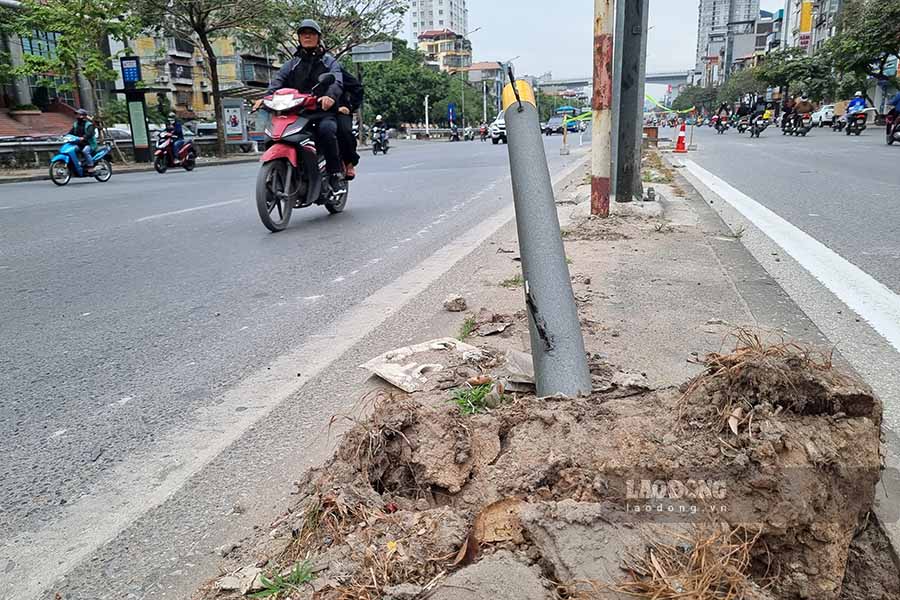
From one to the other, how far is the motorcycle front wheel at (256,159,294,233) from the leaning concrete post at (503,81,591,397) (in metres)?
4.23

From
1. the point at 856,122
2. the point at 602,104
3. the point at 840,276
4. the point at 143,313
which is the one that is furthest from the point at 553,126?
the point at 143,313

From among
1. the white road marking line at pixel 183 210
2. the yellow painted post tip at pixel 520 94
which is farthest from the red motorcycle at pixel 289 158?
the yellow painted post tip at pixel 520 94

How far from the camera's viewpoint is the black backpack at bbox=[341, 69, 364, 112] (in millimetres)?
7094

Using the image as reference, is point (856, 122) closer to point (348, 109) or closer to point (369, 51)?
point (369, 51)

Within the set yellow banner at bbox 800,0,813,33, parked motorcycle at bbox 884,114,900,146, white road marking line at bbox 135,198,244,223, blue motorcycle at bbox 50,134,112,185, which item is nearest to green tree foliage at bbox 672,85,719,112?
yellow banner at bbox 800,0,813,33

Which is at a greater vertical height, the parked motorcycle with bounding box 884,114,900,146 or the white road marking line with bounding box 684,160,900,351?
the parked motorcycle with bounding box 884,114,900,146

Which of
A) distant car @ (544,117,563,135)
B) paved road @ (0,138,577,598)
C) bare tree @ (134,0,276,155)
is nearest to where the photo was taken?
paved road @ (0,138,577,598)

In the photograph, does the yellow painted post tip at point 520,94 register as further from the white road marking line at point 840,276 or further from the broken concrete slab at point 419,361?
the white road marking line at point 840,276

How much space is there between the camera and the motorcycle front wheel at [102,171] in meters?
15.2

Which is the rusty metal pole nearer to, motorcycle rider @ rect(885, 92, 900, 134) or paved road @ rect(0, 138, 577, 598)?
paved road @ rect(0, 138, 577, 598)

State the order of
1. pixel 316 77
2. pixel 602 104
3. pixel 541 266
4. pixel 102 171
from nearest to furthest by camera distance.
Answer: pixel 541 266 → pixel 602 104 → pixel 316 77 → pixel 102 171

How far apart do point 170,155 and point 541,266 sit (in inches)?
733

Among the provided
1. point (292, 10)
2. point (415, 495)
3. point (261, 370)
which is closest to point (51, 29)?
point (292, 10)

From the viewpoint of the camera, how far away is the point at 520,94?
101 inches
